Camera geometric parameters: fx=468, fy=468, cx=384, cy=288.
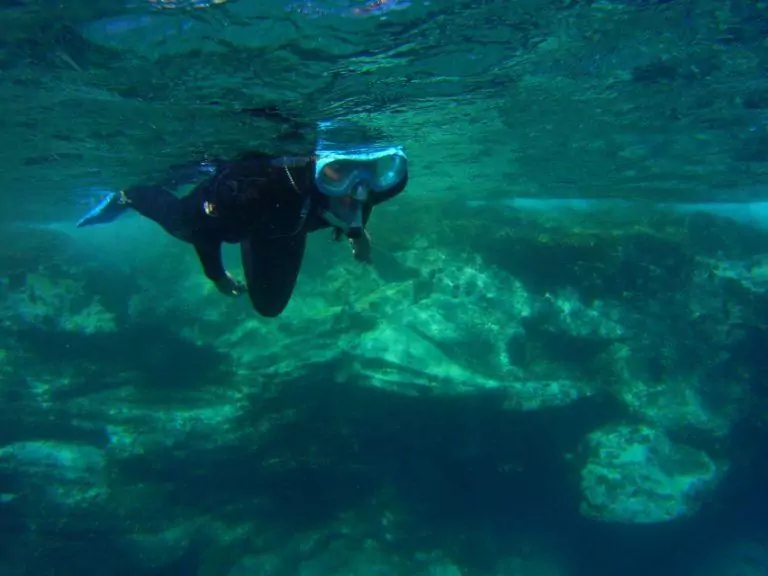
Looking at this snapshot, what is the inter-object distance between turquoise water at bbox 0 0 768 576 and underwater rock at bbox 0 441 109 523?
0.18 feet

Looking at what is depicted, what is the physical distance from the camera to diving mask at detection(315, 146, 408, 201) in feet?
16.1

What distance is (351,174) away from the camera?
4965 mm

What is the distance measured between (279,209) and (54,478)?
12332mm

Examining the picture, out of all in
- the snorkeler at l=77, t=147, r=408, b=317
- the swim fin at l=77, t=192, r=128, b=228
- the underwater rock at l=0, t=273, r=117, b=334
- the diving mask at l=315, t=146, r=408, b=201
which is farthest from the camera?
the underwater rock at l=0, t=273, r=117, b=334

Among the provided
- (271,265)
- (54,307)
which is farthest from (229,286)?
(54,307)

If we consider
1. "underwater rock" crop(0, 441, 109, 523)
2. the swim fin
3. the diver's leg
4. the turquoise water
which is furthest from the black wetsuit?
"underwater rock" crop(0, 441, 109, 523)

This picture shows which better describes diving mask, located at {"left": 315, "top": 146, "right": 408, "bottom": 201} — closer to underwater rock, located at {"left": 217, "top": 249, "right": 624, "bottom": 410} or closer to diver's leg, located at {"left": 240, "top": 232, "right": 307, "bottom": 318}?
diver's leg, located at {"left": 240, "top": 232, "right": 307, "bottom": 318}

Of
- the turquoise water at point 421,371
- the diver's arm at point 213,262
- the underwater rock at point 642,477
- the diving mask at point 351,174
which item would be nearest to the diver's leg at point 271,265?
the diver's arm at point 213,262

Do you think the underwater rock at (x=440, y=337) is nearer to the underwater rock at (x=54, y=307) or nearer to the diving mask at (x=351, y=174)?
the underwater rock at (x=54, y=307)

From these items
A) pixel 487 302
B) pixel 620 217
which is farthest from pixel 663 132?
pixel 487 302

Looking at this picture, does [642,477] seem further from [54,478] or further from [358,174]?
[54,478]

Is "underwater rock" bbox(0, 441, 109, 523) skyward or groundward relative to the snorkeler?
groundward

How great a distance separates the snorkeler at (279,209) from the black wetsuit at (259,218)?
11 millimetres

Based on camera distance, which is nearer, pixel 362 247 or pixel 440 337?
pixel 362 247
